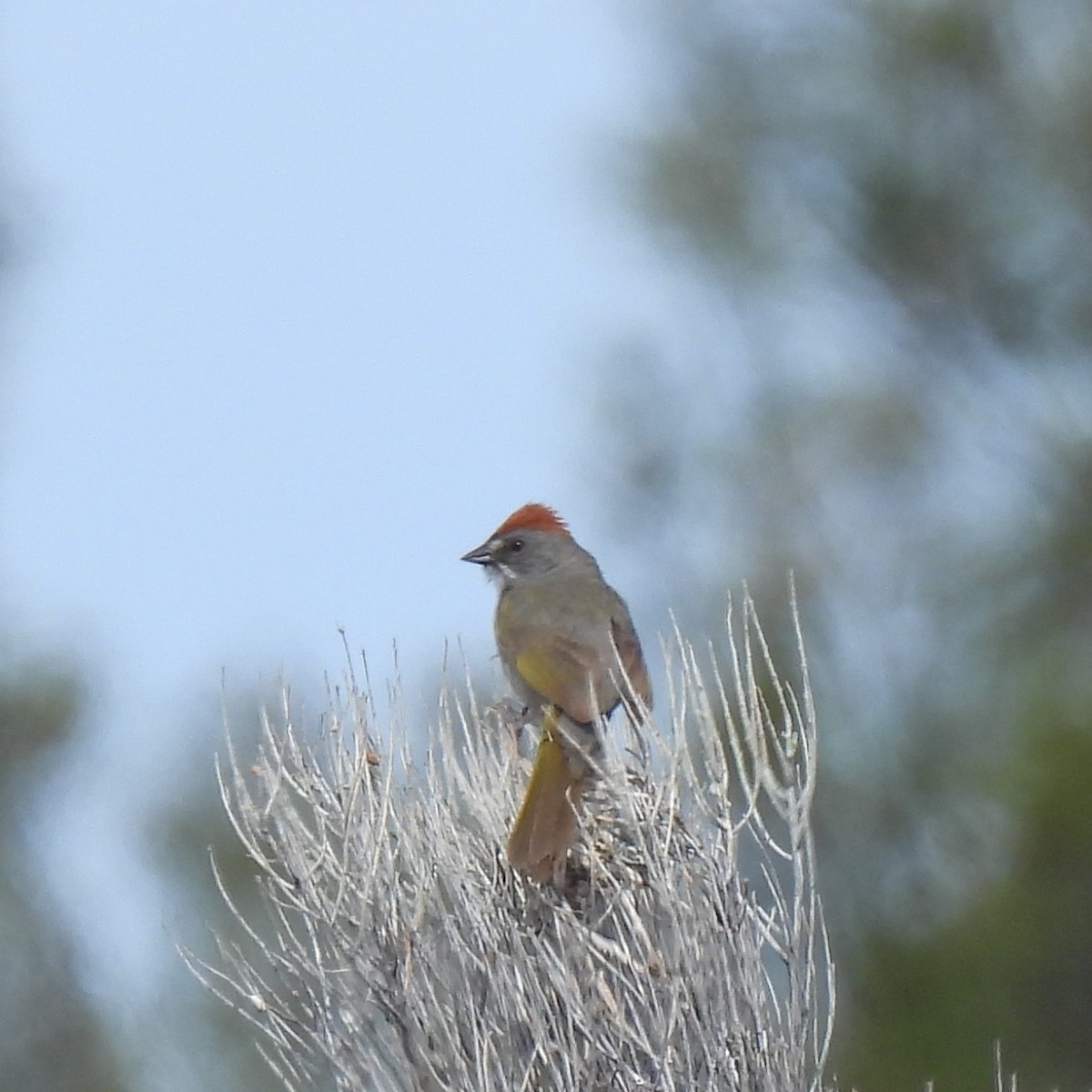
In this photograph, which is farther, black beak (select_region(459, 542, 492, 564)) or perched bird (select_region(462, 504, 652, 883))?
black beak (select_region(459, 542, 492, 564))

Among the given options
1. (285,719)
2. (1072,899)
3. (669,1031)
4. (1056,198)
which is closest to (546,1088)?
(669,1031)

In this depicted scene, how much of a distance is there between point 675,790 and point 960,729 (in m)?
13.2

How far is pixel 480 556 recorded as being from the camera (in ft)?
26.8

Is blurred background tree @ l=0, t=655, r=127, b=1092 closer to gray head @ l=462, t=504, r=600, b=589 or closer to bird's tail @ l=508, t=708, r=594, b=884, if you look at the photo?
gray head @ l=462, t=504, r=600, b=589

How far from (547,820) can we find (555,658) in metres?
1.36

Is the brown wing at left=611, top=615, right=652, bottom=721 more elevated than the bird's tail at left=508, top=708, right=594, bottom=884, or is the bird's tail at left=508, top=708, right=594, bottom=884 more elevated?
the brown wing at left=611, top=615, right=652, bottom=721

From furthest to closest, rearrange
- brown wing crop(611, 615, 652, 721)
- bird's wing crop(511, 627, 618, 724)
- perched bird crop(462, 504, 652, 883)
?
brown wing crop(611, 615, 652, 721)
bird's wing crop(511, 627, 618, 724)
perched bird crop(462, 504, 652, 883)

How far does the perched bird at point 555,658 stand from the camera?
17.9ft

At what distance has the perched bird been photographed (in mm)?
5441

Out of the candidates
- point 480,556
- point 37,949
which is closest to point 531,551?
point 480,556

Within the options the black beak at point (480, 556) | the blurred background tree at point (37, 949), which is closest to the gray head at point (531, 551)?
the black beak at point (480, 556)

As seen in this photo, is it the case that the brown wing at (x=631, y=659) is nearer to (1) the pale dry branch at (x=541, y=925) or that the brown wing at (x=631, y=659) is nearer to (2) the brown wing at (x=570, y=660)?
(2) the brown wing at (x=570, y=660)

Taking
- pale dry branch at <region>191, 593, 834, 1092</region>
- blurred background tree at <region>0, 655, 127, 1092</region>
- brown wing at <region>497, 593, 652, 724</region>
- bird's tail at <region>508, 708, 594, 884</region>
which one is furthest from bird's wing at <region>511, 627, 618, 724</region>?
blurred background tree at <region>0, 655, 127, 1092</region>

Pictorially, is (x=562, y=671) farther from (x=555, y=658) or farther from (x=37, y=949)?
(x=37, y=949)
